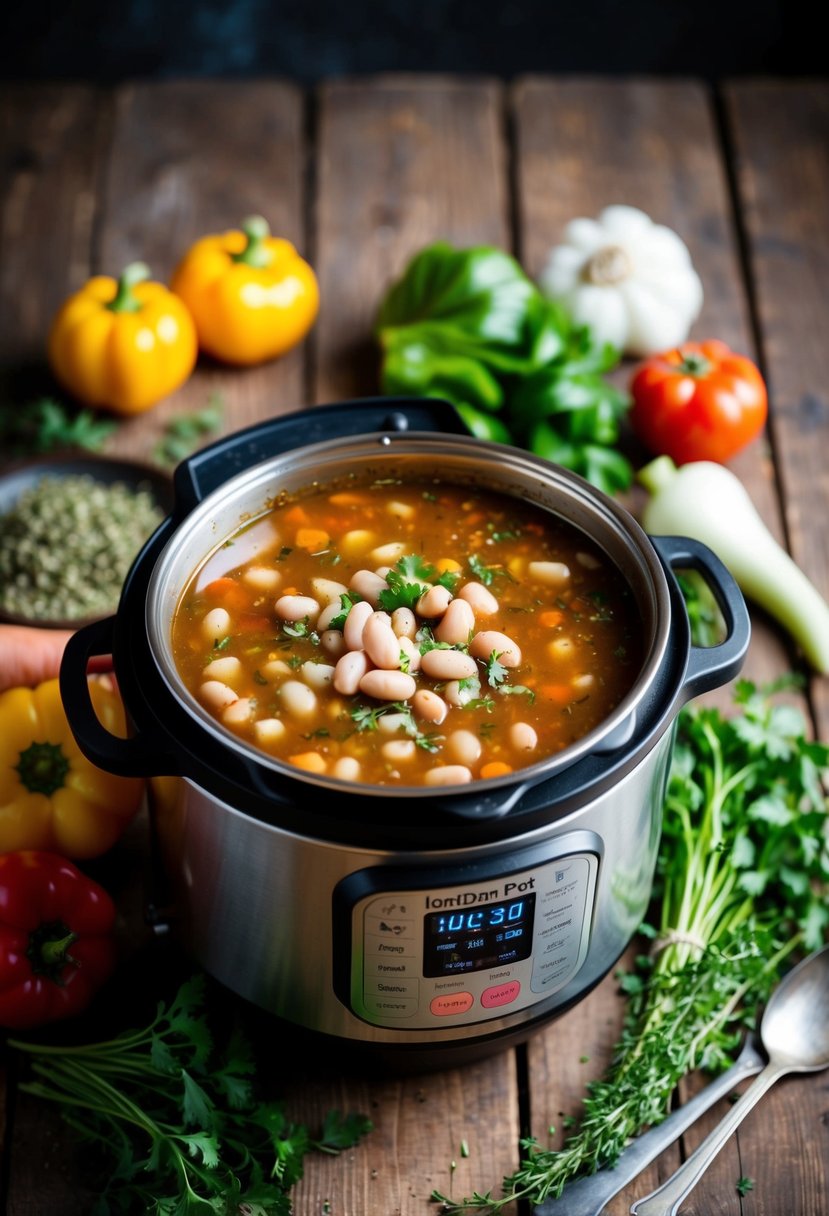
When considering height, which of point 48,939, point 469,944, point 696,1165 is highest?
point 469,944

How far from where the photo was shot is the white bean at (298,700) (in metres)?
2.08

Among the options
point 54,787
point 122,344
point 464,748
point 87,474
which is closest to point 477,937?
point 464,748

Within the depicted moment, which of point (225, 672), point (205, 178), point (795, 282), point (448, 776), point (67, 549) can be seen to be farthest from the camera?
point (205, 178)

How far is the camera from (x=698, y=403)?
3379 mm

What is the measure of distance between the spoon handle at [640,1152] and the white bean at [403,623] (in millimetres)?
915

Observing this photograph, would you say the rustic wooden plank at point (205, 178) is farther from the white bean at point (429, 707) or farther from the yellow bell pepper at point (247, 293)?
the white bean at point (429, 707)

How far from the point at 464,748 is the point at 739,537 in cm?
144

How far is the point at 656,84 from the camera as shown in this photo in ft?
14.8

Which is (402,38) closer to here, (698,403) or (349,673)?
(698,403)

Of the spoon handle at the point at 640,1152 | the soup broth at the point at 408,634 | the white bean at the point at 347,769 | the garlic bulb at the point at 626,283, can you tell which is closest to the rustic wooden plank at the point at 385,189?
the garlic bulb at the point at 626,283

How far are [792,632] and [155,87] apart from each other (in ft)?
Answer: 9.11

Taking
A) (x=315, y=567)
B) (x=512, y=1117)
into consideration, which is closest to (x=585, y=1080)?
(x=512, y=1117)

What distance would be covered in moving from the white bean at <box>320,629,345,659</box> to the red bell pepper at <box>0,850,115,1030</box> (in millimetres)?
666

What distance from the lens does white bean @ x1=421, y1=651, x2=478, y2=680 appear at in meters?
2.09
